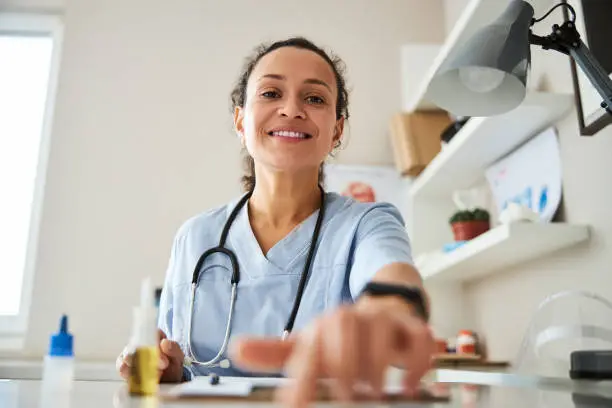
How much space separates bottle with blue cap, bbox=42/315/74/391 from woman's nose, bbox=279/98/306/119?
0.54 m

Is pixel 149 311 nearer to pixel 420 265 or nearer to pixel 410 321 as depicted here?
pixel 410 321

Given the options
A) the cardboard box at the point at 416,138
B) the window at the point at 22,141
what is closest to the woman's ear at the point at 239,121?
the cardboard box at the point at 416,138

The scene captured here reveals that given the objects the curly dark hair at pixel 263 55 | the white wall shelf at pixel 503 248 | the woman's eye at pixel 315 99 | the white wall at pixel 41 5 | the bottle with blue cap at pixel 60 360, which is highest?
the white wall at pixel 41 5

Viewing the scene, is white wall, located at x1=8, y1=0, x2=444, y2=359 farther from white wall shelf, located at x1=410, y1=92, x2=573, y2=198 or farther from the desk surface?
the desk surface

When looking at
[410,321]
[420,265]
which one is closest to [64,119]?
[420,265]

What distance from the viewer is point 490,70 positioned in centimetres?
106

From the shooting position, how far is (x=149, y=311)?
0.58m

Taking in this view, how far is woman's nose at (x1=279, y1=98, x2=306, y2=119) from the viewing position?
3.40 ft

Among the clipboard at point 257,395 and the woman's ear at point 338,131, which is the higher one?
the woman's ear at point 338,131

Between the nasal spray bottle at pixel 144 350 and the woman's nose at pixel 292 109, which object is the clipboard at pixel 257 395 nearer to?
the nasal spray bottle at pixel 144 350

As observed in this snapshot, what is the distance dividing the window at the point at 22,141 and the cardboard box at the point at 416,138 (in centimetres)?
150

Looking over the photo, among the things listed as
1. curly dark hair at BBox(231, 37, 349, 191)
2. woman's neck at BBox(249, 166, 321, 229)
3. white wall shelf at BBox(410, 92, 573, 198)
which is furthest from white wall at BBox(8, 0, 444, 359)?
woman's neck at BBox(249, 166, 321, 229)

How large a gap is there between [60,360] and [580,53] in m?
0.90

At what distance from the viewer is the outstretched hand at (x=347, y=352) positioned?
13.6 inches
